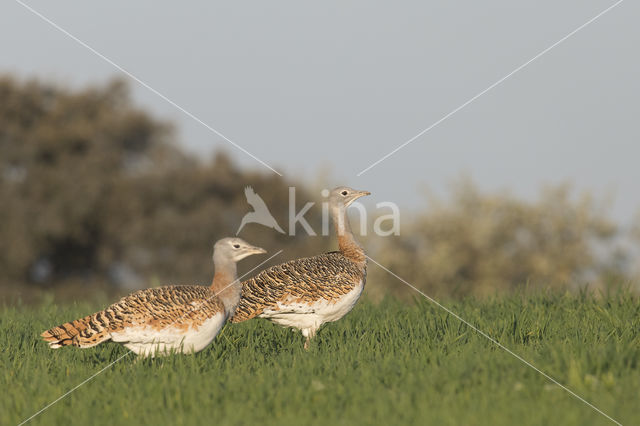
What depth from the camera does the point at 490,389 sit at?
7.01m

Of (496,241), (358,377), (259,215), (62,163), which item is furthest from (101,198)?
(358,377)

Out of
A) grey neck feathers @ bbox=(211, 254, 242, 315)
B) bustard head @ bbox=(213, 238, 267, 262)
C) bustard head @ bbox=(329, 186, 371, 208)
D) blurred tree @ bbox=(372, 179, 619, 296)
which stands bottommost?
blurred tree @ bbox=(372, 179, 619, 296)

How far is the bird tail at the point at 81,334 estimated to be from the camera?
8.13 meters

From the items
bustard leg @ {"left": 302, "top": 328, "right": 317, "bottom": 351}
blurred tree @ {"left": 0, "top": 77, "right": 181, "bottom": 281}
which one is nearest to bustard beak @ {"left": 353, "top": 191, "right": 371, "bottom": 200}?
bustard leg @ {"left": 302, "top": 328, "right": 317, "bottom": 351}

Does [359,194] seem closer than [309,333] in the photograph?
No

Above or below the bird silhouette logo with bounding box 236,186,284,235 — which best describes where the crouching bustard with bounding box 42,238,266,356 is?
above

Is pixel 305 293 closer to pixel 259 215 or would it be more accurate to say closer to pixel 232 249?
pixel 232 249

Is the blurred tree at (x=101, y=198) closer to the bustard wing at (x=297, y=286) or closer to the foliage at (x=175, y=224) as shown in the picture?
the foliage at (x=175, y=224)

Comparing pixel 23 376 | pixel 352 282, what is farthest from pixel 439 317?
pixel 23 376

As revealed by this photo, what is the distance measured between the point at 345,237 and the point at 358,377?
3491 mm

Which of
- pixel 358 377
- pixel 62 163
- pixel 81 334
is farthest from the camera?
pixel 62 163

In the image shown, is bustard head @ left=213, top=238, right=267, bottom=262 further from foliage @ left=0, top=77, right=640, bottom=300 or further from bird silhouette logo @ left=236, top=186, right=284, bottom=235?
foliage @ left=0, top=77, right=640, bottom=300

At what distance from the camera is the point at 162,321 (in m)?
8.09

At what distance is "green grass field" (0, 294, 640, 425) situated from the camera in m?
6.54
